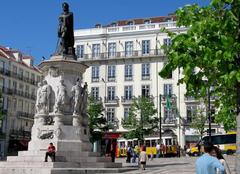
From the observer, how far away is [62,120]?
70.3 feet

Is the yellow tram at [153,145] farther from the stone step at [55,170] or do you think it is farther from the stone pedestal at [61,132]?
the stone step at [55,170]

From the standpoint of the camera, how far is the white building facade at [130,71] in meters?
65.8

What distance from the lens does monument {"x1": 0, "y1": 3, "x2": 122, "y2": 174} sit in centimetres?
2023

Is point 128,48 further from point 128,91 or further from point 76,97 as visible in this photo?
point 76,97

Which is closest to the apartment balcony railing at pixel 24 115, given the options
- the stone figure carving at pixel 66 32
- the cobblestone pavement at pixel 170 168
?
the cobblestone pavement at pixel 170 168

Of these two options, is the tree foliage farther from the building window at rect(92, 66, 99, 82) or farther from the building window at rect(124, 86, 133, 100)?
the building window at rect(92, 66, 99, 82)

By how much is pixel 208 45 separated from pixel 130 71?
56792 mm

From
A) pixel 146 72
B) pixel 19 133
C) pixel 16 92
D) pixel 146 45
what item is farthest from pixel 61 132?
pixel 16 92

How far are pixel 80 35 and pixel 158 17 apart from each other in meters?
13.4

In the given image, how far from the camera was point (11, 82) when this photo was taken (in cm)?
6862

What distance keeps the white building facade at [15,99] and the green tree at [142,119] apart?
56.0ft

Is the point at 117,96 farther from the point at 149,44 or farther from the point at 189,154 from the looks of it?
the point at 189,154

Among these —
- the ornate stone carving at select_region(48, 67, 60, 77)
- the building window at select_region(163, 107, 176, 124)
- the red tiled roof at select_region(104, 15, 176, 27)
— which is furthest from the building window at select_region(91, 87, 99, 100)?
the ornate stone carving at select_region(48, 67, 60, 77)

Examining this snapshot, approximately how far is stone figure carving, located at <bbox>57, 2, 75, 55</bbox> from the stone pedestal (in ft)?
2.89
